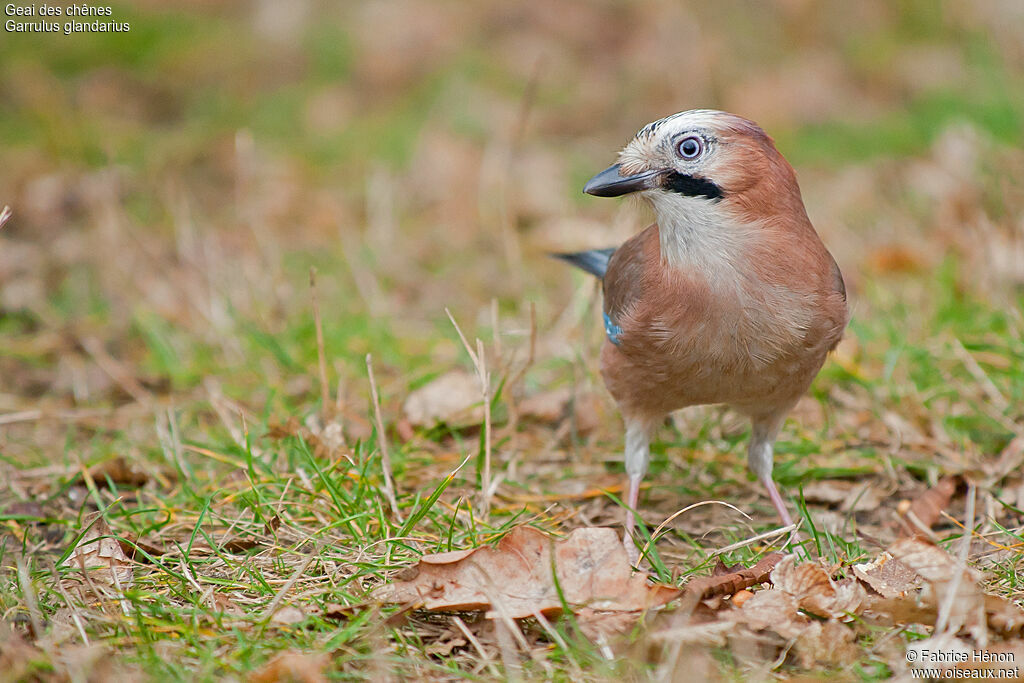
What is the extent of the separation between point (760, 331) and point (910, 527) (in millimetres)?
982

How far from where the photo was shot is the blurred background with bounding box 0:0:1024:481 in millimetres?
4941

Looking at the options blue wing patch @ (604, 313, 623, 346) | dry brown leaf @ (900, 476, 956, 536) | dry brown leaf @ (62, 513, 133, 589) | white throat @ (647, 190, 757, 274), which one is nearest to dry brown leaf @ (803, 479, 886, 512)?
dry brown leaf @ (900, 476, 956, 536)

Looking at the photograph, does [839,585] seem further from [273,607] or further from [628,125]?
[628,125]

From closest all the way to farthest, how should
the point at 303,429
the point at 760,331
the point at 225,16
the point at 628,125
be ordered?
the point at 760,331 < the point at 303,429 < the point at 628,125 < the point at 225,16

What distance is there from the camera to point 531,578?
288 centimetres

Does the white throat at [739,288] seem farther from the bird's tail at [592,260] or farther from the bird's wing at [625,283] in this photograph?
the bird's tail at [592,260]

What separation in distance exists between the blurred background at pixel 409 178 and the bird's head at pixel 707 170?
1124 millimetres

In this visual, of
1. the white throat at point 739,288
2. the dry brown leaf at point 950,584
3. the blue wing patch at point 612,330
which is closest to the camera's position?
the dry brown leaf at point 950,584

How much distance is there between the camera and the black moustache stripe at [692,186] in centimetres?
331

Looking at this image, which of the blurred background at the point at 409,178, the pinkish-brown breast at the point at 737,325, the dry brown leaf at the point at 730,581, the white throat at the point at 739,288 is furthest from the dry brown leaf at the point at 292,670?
the blurred background at the point at 409,178

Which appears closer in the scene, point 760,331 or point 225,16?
point 760,331

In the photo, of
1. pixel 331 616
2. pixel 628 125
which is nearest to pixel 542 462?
pixel 331 616

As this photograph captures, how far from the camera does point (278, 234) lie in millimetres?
6801

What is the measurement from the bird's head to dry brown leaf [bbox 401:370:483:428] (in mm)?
1303
